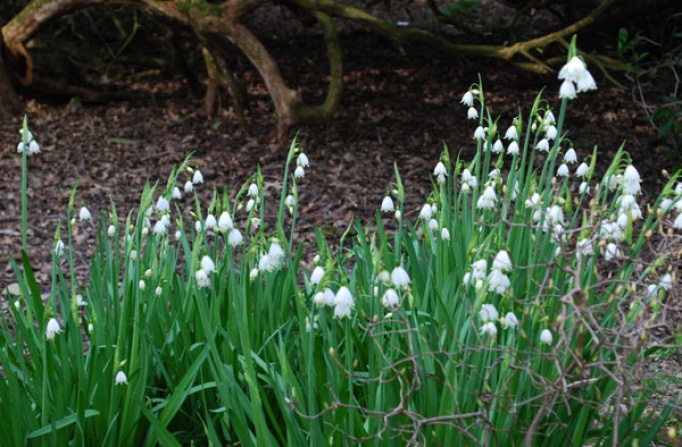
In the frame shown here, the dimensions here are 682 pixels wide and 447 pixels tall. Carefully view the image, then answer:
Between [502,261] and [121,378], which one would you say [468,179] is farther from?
[121,378]

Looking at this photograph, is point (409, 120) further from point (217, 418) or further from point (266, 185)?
point (217, 418)

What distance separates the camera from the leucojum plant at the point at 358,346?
197 cm

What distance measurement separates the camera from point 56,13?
20.6 ft

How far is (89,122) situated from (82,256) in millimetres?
2359

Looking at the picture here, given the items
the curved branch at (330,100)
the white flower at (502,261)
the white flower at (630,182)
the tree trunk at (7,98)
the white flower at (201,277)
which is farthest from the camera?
the tree trunk at (7,98)

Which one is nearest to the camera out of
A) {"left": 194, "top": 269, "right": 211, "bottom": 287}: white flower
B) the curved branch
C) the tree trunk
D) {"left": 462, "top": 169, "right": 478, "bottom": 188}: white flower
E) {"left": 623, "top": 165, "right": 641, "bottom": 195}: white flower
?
{"left": 623, "top": 165, "right": 641, "bottom": 195}: white flower

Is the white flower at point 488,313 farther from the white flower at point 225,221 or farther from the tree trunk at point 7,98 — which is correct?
the tree trunk at point 7,98

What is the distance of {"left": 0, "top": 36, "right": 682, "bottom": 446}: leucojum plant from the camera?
1.97m

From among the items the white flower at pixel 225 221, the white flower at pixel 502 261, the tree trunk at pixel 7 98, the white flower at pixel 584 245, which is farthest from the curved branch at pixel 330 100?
the white flower at pixel 502 261

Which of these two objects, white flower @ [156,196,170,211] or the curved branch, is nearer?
white flower @ [156,196,170,211]

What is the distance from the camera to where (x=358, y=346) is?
248 centimetres

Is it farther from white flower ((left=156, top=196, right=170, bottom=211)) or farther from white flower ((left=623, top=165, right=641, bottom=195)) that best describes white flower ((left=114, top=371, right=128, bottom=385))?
white flower ((left=623, top=165, right=641, bottom=195))

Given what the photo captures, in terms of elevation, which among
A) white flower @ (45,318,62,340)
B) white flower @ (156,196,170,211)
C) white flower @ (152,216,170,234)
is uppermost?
white flower @ (156,196,170,211)

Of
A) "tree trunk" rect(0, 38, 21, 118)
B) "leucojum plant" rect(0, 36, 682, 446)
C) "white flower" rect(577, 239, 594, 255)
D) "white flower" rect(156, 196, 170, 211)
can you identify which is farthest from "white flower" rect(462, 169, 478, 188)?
"tree trunk" rect(0, 38, 21, 118)
